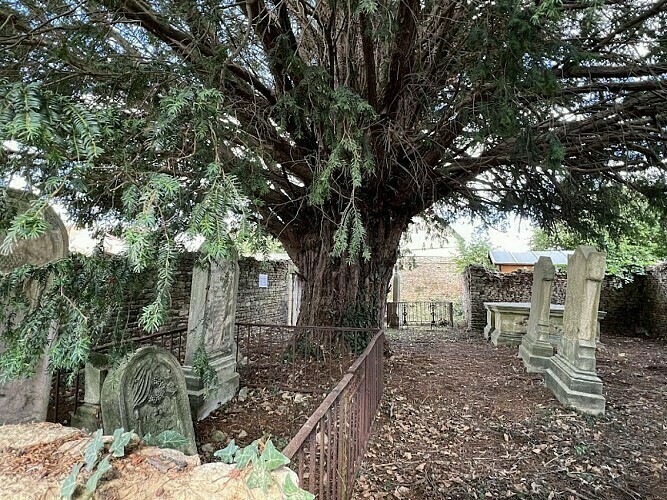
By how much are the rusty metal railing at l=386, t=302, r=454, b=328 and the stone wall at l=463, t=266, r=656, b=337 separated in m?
1.71

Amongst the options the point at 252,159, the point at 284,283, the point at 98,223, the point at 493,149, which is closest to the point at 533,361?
the point at 493,149

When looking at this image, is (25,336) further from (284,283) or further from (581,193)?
(284,283)

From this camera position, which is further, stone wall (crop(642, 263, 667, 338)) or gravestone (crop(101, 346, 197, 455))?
stone wall (crop(642, 263, 667, 338))

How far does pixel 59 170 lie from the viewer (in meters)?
1.50

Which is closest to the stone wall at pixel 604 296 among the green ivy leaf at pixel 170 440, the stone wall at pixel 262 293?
the stone wall at pixel 262 293

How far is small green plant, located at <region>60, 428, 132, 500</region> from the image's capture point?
45.9 inches

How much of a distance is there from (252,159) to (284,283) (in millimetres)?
10292

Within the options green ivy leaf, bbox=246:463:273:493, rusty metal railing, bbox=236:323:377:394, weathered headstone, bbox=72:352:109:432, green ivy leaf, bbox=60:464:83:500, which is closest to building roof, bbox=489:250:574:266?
rusty metal railing, bbox=236:323:377:394

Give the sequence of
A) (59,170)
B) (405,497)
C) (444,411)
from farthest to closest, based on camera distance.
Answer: (444,411) < (405,497) < (59,170)

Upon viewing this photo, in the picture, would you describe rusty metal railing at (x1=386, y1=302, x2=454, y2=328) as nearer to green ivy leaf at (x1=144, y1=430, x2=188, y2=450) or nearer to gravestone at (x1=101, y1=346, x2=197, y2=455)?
gravestone at (x1=101, y1=346, x2=197, y2=455)

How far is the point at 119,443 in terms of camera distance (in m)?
1.38

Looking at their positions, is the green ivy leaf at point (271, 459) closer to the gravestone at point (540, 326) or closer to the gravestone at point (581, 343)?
the gravestone at point (581, 343)

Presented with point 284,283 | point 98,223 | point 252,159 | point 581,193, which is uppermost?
point 581,193

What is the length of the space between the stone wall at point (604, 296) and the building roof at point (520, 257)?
154cm
